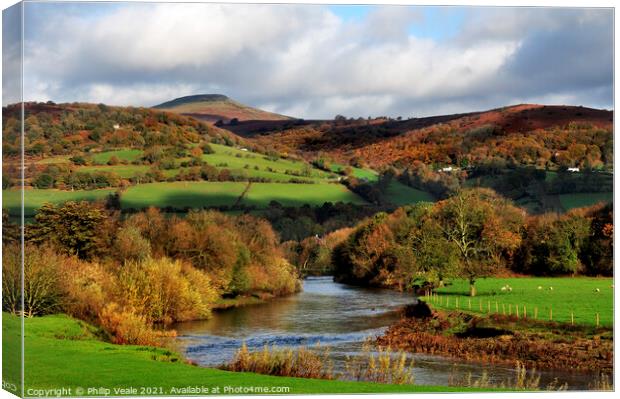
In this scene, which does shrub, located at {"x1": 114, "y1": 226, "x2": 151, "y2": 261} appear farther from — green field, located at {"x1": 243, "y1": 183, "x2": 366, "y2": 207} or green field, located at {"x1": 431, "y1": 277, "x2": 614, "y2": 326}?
green field, located at {"x1": 431, "y1": 277, "x2": 614, "y2": 326}

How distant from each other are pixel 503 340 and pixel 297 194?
233 inches

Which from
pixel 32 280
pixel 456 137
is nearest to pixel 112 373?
pixel 32 280

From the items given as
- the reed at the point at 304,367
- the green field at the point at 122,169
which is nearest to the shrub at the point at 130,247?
the green field at the point at 122,169

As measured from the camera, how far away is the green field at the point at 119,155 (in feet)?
56.7

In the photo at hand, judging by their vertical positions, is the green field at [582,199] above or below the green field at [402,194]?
below

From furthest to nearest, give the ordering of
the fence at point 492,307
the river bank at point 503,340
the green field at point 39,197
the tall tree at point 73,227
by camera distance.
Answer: the fence at point 492,307, the river bank at point 503,340, the tall tree at point 73,227, the green field at point 39,197

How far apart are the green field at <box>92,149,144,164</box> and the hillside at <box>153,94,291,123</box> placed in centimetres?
139

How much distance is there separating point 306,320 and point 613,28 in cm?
970

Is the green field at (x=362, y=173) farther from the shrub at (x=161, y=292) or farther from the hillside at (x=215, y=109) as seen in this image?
the shrub at (x=161, y=292)

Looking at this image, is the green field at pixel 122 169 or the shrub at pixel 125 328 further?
the green field at pixel 122 169

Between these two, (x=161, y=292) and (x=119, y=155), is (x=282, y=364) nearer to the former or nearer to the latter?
(x=119, y=155)

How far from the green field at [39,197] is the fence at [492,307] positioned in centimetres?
966

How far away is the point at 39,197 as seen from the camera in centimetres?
1570

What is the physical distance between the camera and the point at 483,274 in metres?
21.4
